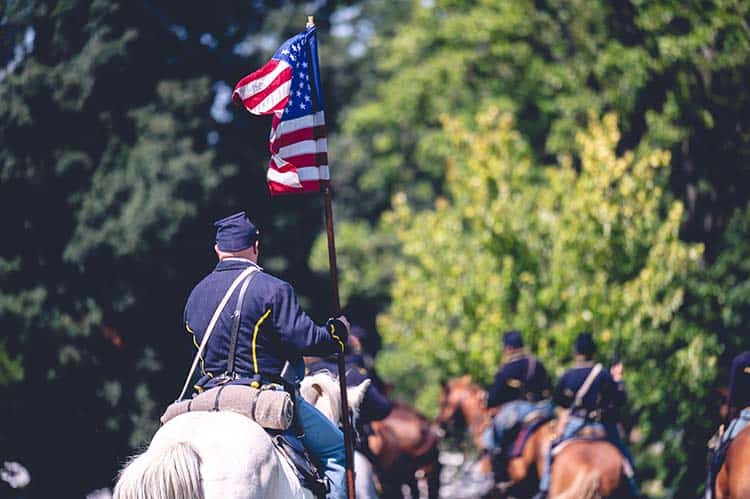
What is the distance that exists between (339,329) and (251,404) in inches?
31.1

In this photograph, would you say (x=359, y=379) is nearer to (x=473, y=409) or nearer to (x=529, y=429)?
(x=529, y=429)

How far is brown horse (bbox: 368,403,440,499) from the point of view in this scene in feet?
51.8

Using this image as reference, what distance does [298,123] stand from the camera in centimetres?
866

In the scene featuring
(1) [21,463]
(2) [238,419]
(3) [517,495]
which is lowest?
(3) [517,495]

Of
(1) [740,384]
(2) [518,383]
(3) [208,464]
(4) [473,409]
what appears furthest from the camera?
(4) [473,409]

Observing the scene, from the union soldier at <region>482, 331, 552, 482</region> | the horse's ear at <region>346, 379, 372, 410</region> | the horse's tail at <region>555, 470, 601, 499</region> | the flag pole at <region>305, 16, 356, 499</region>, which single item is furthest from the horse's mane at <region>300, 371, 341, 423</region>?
the union soldier at <region>482, 331, 552, 482</region>

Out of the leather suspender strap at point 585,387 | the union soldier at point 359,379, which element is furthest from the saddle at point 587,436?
the union soldier at point 359,379

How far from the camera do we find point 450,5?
32500 millimetres

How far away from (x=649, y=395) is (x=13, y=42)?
1039 cm

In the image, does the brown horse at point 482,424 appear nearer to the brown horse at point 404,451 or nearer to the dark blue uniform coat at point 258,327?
the brown horse at point 404,451

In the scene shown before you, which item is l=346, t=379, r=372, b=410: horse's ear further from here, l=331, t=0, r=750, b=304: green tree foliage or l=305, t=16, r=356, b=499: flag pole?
l=331, t=0, r=750, b=304: green tree foliage

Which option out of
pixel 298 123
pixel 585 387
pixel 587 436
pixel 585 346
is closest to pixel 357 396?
pixel 298 123

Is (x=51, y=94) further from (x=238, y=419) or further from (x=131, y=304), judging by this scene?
(x=238, y=419)

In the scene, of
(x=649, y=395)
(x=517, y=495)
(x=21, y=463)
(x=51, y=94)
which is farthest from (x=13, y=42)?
(x=649, y=395)
